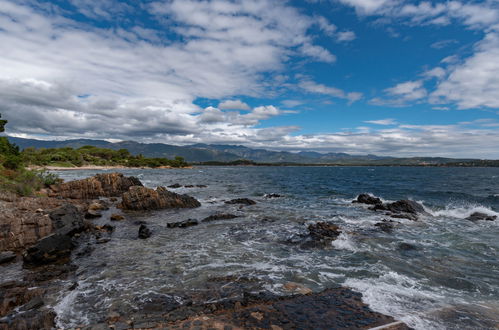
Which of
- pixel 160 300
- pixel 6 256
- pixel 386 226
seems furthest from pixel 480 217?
pixel 6 256

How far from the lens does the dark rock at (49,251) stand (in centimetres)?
1385

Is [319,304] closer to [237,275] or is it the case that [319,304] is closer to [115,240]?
[237,275]

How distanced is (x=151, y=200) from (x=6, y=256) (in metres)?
18.2

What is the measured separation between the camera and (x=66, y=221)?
18.8 meters

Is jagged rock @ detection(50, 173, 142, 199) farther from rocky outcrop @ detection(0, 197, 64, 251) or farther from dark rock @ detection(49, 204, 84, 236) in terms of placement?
dark rock @ detection(49, 204, 84, 236)

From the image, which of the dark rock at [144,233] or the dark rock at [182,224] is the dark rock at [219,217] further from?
the dark rock at [144,233]

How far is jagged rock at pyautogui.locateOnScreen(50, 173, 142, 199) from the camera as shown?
3906 centimetres

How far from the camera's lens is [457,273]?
13.3 meters

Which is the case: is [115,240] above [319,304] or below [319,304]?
below

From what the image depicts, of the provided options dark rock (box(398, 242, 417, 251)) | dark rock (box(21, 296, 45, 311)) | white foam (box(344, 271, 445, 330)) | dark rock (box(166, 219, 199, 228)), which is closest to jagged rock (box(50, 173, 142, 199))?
dark rock (box(166, 219, 199, 228))

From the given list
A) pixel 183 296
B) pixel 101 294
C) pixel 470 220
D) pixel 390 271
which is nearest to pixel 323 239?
pixel 390 271

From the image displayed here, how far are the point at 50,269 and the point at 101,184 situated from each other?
1343 inches

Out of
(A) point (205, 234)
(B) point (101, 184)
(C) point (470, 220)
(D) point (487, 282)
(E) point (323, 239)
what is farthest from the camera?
(B) point (101, 184)

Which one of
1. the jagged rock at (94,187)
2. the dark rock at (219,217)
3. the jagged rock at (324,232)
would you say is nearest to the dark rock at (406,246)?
the jagged rock at (324,232)
